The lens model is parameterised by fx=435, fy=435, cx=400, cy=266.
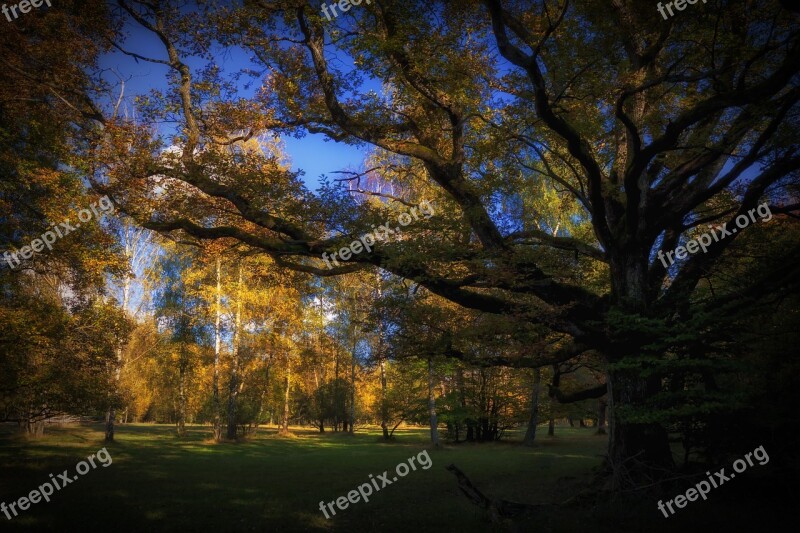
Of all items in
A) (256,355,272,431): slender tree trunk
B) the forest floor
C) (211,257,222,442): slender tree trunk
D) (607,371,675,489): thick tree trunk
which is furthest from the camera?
(256,355,272,431): slender tree trunk

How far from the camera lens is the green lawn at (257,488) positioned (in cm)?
796

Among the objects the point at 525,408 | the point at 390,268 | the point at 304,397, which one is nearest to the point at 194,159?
the point at 390,268

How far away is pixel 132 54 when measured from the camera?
9.47m

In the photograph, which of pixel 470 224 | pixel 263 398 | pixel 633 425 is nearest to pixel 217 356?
pixel 263 398

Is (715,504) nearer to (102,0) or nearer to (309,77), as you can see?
(309,77)

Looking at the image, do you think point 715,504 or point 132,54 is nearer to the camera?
point 715,504

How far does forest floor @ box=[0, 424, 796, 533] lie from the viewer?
303 inches

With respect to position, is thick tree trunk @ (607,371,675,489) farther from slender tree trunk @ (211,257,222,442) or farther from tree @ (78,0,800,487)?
slender tree trunk @ (211,257,222,442)

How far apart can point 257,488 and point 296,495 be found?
1.48 meters

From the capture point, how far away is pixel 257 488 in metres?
11.4

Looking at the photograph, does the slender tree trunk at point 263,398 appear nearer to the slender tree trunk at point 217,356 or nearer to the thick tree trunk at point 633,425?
the slender tree trunk at point 217,356

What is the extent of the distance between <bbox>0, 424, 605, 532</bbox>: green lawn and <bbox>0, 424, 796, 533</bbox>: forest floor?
0.10 feet

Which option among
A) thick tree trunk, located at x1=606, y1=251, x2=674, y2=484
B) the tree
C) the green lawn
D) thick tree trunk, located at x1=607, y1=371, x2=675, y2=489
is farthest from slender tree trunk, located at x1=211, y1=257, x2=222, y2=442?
thick tree trunk, located at x1=607, y1=371, x2=675, y2=489

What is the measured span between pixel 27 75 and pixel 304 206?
596 centimetres
